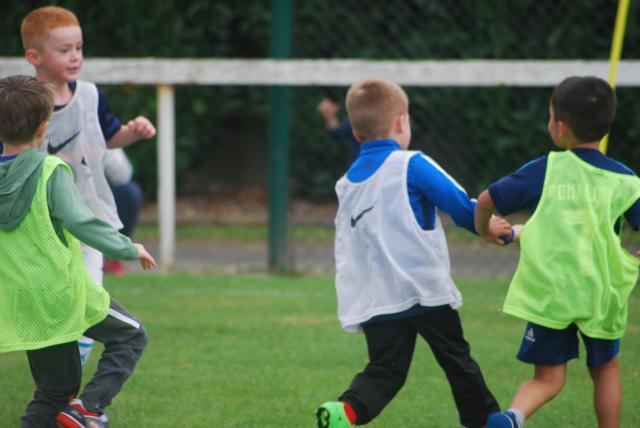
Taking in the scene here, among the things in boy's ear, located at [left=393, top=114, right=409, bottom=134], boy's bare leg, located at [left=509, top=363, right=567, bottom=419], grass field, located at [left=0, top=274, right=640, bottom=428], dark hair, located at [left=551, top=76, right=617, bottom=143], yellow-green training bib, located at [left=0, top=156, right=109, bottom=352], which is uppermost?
dark hair, located at [left=551, top=76, right=617, bottom=143]

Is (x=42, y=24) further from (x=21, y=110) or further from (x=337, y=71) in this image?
(x=337, y=71)

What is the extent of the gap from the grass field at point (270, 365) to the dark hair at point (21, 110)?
4.49 feet

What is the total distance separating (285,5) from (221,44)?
9.64ft

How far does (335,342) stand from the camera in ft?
20.2

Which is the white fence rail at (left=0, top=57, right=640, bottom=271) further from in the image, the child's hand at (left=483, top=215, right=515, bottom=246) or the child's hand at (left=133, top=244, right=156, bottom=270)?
the child's hand at (left=133, top=244, right=156, bottom=270)

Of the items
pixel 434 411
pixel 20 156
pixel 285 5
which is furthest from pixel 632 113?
pixel 20 156

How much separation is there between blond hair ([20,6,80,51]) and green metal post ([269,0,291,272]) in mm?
3723

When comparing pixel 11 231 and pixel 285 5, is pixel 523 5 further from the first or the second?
pixel 11 231

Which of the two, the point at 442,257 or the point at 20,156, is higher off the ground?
the point at 20,156

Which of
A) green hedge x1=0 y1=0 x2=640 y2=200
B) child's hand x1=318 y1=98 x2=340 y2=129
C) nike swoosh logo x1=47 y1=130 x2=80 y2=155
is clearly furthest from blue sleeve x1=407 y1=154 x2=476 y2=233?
green hedge x1=0 y1=0 x2=640 y2=200

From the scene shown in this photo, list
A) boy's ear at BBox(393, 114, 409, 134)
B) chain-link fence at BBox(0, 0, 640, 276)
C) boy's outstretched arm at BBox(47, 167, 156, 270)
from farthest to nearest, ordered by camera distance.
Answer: chain-link fence at BBox(0, 0, 640, 276) < boy's ear at BBox(393, 114, 409, 134) < boy's outstretched arm at BBox(47, 167, 156, 270)

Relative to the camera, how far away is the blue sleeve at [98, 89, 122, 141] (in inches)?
193

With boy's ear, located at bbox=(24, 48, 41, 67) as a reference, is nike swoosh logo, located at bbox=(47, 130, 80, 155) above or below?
below

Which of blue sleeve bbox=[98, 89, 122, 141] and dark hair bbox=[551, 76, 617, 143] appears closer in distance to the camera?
dark hair bbox=[551, 76, 617, 143]
